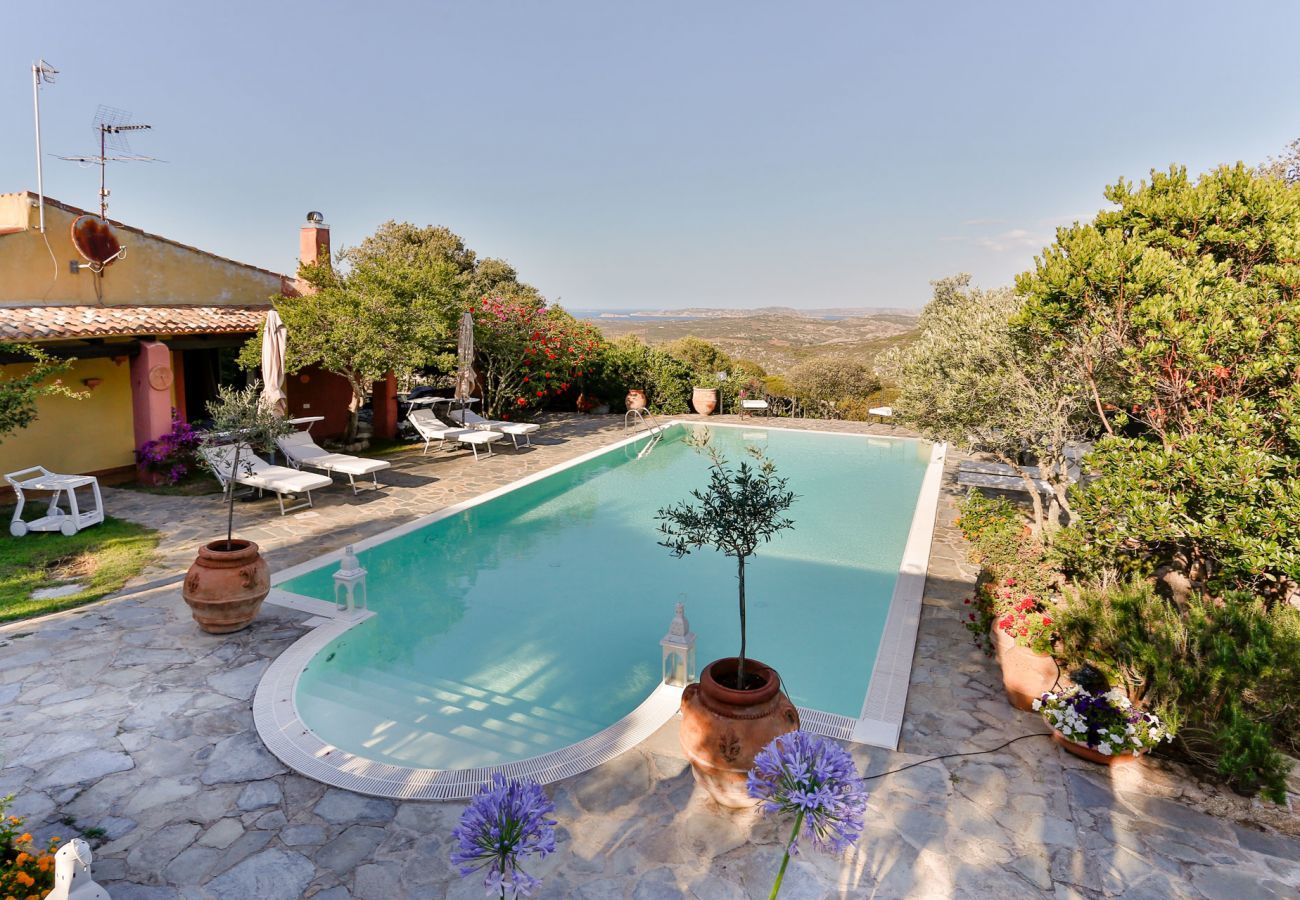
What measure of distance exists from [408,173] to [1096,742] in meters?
32.8

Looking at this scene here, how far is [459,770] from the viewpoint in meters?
4.59

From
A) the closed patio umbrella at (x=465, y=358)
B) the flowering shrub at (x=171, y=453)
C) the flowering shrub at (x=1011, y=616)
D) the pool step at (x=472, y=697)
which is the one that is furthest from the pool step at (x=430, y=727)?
the closed patio umbrella at (x=465, y=358)

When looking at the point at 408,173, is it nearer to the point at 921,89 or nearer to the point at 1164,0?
the point at 921,89

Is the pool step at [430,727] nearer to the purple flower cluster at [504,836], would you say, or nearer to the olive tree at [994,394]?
the purple flower cluster at [504,836]

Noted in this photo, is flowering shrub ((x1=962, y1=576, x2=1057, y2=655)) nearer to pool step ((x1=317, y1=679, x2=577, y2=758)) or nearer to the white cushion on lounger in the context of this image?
pool step ((x1=317, y1=679, x2=577, y2=758))

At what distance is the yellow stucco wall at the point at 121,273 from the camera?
10.7 meters

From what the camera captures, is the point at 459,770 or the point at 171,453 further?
the point at 171,453

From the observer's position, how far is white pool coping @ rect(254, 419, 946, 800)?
4.42 metres

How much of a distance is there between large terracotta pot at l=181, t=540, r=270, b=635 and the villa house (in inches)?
240

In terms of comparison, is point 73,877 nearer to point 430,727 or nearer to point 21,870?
point 21,870

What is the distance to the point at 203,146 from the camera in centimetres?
2233

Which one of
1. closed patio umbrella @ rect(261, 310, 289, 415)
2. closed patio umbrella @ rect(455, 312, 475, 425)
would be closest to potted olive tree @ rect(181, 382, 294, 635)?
closed patio umbrella @ rect(261, 310, 289, 415)

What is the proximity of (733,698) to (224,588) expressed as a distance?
4776mm

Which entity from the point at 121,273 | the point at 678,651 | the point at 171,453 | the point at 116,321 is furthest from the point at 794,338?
the point at 678,651
